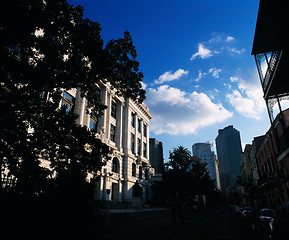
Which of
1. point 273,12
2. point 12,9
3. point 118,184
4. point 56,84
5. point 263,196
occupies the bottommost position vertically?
point 263,196

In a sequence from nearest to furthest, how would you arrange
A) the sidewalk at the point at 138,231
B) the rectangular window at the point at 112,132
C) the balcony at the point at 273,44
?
the sidewalk at the point at 138,231 < the balcony at the point at 273,44 < the rectangular window at the point at 112,132

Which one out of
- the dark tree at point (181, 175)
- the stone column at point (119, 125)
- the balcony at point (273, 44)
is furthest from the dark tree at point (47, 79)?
the dark tree at point (181, 175)

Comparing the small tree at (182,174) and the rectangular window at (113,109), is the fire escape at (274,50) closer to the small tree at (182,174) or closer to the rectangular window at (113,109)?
the small tree at (182,174)

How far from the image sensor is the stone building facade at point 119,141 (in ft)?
93.0

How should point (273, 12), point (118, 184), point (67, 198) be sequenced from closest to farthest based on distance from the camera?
point (67, 198), point (273, 12), point (118, 184)

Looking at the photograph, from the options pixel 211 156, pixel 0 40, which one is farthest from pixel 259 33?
pixel 211 156

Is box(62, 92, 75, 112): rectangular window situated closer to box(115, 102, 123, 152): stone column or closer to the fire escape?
box(115, 102, 123, 152): stone column

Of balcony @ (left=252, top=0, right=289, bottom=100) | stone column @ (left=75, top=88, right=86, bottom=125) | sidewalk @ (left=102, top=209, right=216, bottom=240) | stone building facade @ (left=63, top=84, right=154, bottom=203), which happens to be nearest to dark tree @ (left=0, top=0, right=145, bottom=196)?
sidewalk @ (left=102, top=209, right=216, bottom=240)

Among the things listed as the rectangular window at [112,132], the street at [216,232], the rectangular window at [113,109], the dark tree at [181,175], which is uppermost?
the rectangular window at [113,109]

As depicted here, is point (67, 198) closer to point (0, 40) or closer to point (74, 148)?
point (74, 148)

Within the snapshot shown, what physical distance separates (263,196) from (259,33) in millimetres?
32570

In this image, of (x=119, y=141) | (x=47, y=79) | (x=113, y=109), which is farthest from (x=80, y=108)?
(x=47, y=79)

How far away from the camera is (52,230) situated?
622cm

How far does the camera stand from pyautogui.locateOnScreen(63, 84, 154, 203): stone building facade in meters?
28.3
